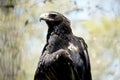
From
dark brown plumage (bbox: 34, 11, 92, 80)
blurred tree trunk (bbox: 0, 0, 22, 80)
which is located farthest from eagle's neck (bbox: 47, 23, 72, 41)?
blurred tree trunk (bbox: 0, 0, 22, 80)

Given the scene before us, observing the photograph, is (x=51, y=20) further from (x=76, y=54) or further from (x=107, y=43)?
(x=107, y=43)

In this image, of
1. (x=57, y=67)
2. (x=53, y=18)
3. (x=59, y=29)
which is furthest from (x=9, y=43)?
(x=57, y=67)

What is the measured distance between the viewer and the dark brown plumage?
618 cm

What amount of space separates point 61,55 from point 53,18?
1.67 feet

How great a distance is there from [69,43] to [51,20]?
0.32 metres

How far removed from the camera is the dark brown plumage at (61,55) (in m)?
6.18

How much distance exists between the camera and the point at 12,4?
1432cm

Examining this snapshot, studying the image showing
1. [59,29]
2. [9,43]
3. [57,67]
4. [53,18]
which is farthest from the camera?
[9,43]

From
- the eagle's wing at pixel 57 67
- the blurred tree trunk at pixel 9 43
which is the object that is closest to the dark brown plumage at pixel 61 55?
the eagle's wing at pixel 57 67

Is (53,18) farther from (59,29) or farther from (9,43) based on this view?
(9,43)

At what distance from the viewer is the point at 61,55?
617 centimetres

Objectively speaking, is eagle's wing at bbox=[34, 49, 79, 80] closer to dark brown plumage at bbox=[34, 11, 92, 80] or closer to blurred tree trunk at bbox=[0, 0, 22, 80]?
dark brown plumage at bbox=[34, 11, 92, 80]

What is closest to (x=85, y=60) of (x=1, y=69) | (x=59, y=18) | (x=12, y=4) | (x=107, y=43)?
(x=59, y=18)

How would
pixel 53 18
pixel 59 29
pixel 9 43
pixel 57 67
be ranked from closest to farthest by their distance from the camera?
1. pixel 57 67
2. pixel 53 18
3. pixel 59 29
4. pixel 9 43
